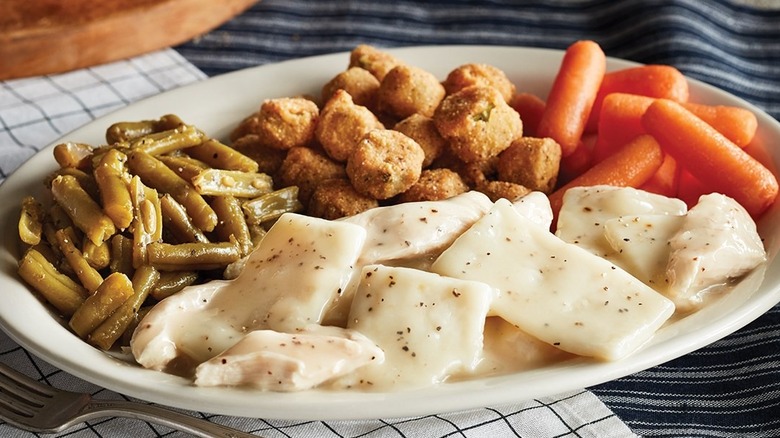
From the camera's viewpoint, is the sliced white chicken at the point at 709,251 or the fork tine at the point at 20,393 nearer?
the fork tine at the point at 20,393

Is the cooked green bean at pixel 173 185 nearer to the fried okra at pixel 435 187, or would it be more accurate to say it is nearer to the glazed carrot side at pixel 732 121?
the fried okra at pixel 435 187

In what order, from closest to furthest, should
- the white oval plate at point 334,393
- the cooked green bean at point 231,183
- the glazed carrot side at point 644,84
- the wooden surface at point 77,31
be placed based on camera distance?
the white oval plate at point 334,393
the cooked green bean at point 231,183
the glazed carrot side at point 644,84
the wooden surface at point 77,31

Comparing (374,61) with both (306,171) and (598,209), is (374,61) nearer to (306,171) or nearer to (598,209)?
(306,171)

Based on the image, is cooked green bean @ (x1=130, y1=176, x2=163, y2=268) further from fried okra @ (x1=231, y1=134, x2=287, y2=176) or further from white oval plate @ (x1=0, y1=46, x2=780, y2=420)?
fried okra @ (x1=231, y1=134, x2=287, y2=176)

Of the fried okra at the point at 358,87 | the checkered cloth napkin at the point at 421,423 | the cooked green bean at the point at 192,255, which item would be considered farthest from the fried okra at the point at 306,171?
the checkered cloth napkin at the point at 421,423

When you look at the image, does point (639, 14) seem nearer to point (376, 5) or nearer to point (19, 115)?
point (376, 5)

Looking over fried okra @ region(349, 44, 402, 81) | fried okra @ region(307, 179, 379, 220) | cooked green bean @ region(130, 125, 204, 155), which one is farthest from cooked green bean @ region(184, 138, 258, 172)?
fried okra @ region(349, 44, 402, 81)

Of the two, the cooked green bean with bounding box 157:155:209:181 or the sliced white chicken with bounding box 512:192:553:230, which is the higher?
the cooked green bean with bounding box 157:155:209:181
